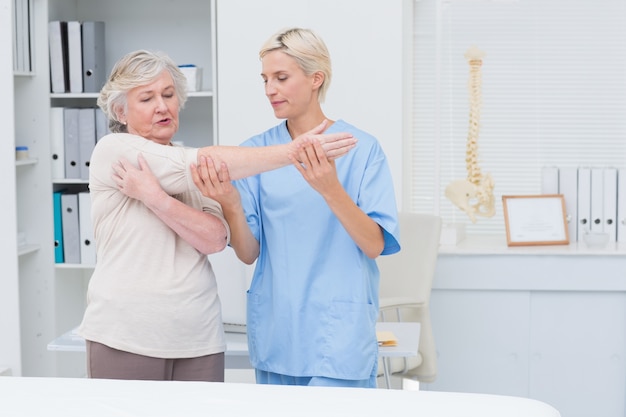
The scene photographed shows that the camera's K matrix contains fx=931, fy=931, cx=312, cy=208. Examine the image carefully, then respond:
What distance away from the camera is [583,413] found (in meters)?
3.55

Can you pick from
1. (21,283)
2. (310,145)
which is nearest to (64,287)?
(21,283)

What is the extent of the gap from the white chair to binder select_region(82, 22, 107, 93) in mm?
1353

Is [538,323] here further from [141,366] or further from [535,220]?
[141,366]

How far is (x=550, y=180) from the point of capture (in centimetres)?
375

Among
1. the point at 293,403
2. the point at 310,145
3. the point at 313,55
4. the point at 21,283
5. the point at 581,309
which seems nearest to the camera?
the point at 293,403

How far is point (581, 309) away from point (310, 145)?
2.03 meters

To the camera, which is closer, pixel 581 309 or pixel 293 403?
pixel 293 403

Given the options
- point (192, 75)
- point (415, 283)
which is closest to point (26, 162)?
point (192, 75)

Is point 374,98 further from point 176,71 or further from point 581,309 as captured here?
point 176,71

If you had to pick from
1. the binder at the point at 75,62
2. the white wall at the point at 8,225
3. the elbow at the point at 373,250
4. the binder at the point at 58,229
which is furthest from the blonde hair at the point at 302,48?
the binder at the point at 58,229

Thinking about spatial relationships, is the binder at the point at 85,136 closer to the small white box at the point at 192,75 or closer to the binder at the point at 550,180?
the small white box at the point at 192,75

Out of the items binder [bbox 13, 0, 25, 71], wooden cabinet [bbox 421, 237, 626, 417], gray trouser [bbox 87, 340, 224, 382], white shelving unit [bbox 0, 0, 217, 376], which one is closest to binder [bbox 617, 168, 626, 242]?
wooden cabinet [bbox 421, 237, 626, 417]

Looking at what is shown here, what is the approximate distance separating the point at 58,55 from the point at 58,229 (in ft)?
2.28

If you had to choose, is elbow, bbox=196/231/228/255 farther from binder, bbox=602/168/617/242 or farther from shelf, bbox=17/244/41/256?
binder, bbox=602/168/617/242
